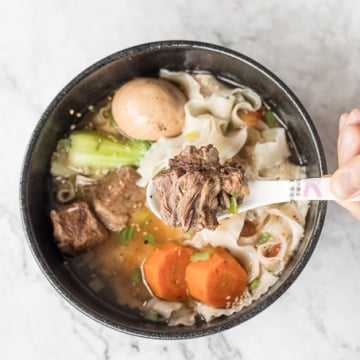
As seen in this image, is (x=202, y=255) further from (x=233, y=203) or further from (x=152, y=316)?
(x=233, y=203)

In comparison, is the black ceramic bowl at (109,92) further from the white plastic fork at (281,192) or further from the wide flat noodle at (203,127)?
the white plastic fork at (281,192)

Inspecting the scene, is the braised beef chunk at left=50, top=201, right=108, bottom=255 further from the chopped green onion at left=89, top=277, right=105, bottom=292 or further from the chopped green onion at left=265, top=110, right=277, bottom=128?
the chopped green onion at left=265, top=110, right=277, bottom=128

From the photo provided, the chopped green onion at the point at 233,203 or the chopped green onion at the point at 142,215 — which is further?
the chopped green onion at the point at 142,215

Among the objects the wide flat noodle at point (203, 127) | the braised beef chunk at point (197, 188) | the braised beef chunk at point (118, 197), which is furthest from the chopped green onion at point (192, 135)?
the braised beef chunk at point (197, 188)

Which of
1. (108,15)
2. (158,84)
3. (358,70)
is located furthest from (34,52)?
(358,70)

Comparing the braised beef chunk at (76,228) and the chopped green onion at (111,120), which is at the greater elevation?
the chopped green onion at (111,120)

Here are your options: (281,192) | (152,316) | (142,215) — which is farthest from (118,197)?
(281,192)

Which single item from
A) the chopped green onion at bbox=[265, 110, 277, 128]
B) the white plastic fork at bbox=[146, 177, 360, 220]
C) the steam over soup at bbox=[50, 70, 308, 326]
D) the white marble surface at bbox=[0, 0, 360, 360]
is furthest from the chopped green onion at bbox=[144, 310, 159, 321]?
the chopped green onion at bbox=[265, 110, 277, 128]
